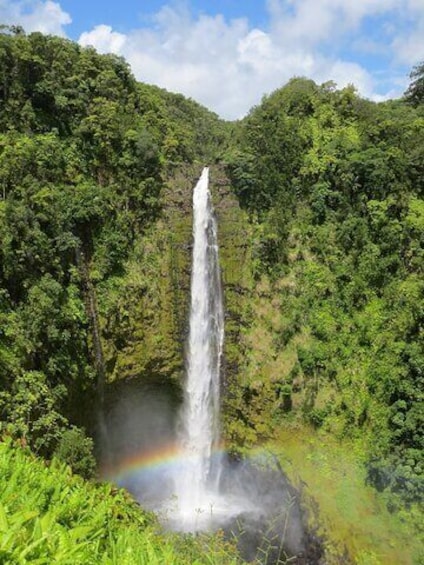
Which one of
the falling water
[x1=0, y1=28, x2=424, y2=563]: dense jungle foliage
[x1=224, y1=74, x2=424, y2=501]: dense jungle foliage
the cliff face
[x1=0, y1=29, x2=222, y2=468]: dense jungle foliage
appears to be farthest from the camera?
the cliff face

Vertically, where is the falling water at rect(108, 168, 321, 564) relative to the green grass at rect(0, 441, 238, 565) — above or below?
below

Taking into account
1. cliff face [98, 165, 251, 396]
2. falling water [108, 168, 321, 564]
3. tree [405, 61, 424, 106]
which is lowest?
falling water [108, 168, 321, 564]

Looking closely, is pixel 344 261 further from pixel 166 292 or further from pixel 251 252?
pixel 166 292

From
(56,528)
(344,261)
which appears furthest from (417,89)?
(56,528)

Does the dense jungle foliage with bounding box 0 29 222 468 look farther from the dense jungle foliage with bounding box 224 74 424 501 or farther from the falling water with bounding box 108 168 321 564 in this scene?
the dense jungle foliage with bounding box 224 74 424 501

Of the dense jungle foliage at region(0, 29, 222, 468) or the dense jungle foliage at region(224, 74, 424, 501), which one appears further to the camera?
the dense jungle foliage at region(224, 74, 424, 501)

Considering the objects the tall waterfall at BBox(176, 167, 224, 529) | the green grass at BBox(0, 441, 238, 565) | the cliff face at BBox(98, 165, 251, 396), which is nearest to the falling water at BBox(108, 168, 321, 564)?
the tall waterfall at BBox(176, 167, 224, 529)

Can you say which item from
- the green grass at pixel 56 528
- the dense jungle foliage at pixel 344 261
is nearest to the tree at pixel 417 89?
the dense jungle foliage at pixel 344 261

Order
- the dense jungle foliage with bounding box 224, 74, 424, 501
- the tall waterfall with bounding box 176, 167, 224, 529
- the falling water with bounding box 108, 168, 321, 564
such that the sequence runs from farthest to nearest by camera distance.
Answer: the tall waterfall with bounding box 176, 167, 224, 529 < the falling water with bounding box 108, 168, 321, 564 < the dense jungle foliage with bounding box 224, 74, 424, 501
